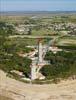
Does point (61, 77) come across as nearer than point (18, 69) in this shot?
Yes

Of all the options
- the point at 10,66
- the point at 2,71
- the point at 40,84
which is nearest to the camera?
the point at 40,84

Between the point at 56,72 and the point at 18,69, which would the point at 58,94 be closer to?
the point at 56,72

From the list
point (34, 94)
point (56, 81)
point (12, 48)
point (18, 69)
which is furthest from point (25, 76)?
point (12, 48)

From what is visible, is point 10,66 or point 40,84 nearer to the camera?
point 40,84

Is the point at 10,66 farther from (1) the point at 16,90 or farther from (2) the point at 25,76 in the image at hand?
(1) the point at 16,90

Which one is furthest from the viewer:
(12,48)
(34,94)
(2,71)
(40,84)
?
(12,48)

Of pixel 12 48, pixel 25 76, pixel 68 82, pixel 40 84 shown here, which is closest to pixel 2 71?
pixel 25 76

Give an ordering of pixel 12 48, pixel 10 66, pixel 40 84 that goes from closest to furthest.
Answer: pixel 40 84, pixel 10 66, pixel 12 48
